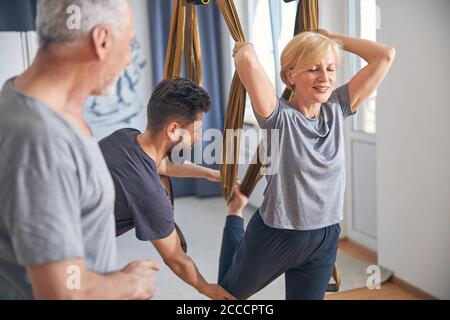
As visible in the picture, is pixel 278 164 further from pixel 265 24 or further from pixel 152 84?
pixel 152 84

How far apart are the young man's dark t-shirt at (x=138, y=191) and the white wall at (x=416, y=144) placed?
140 cm

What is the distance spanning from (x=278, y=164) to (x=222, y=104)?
0.76 metres

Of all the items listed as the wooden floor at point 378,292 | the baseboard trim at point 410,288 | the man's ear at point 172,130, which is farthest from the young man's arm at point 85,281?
the baseboard trim at point 410,288

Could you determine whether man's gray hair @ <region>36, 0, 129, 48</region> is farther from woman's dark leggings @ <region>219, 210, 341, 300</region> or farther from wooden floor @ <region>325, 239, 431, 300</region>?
wooden floor @ <region>325, 239, 431, 300</region>

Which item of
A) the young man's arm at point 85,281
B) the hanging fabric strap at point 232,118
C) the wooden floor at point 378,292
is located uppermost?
the hanging fabric strap at point 232,118

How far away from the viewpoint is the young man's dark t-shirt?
1.17m

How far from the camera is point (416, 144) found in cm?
228

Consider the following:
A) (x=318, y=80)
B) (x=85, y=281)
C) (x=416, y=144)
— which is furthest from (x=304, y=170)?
(x=416, y=144)

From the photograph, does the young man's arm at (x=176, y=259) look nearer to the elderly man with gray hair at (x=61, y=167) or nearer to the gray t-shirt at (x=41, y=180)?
the elderly man with gray hair at (x=61, y=167)

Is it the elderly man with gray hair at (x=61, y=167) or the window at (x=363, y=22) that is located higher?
the window at (x=363, y=22)

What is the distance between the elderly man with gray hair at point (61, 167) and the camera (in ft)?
2.27

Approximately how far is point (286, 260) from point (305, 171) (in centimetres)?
23

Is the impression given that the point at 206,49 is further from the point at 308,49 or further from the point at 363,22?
the point at 363,22
